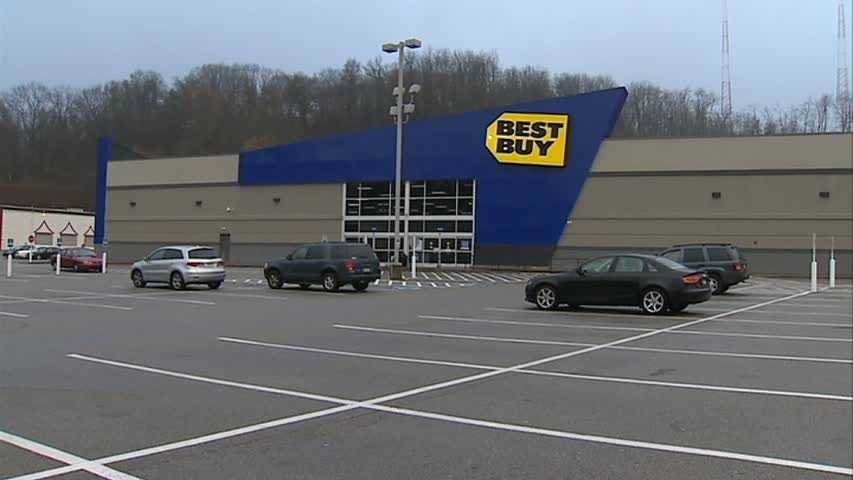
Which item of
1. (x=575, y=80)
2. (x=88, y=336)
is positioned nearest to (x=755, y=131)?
(x=575, y=80)

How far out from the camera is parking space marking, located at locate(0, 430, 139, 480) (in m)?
4.75

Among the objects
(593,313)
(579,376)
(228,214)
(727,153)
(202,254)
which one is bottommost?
(579,376)

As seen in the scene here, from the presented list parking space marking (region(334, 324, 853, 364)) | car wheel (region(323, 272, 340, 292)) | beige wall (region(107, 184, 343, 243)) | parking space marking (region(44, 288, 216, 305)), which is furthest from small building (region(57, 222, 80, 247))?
parking space marking (region(334, 324, 853, 364))

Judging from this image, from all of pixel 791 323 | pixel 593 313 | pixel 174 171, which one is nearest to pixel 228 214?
pixel 174 171

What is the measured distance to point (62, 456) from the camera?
5.14 meters

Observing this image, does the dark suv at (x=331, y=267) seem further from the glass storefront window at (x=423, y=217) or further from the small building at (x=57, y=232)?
the small building at (x=57, y=232)

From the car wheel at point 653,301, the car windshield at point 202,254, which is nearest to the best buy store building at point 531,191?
the car windshield at point 202,254

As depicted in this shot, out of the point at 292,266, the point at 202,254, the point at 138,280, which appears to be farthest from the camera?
the point at 138,280

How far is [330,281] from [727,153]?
97.5 feet

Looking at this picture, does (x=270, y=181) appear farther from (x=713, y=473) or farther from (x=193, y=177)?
(x=713, y=473)

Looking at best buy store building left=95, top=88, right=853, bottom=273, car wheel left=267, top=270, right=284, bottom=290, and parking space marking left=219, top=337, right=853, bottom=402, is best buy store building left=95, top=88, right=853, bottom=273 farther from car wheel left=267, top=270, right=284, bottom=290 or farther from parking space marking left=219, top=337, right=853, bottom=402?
parking space marking left=219, top=337, right=853, bottom=402

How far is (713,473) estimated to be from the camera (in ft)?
16.0

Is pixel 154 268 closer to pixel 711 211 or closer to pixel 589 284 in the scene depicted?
pixel 589 284

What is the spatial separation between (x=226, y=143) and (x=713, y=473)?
273 feet
